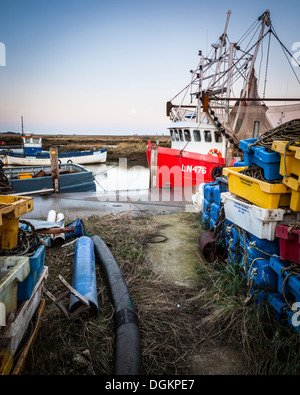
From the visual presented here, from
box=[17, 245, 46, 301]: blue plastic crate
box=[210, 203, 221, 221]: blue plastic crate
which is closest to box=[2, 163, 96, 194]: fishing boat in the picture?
box=[210, 203, 221, 221]: blue plastic crate

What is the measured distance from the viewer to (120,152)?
3928cm

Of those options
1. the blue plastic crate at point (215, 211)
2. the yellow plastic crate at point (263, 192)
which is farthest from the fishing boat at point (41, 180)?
the yellow plastic crate at point (263, 192)

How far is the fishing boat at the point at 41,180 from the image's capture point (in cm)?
1020

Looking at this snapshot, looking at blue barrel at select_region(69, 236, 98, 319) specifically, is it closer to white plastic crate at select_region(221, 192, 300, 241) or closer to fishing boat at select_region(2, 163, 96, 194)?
white plastic crate at select_region(221, 192, 300, 241)

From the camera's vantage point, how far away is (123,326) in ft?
8.03

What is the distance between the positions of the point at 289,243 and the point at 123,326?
1.77m

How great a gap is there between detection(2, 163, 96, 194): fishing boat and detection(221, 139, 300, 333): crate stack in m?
8.60

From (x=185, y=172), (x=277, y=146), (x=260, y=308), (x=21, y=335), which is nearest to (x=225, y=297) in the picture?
(x=260, y=308)

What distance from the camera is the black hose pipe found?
204cm

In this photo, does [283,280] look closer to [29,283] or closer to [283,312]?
[283,312]

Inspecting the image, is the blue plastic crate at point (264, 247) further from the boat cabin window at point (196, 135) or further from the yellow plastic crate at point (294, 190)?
the boat cabin window at point (196, 135)

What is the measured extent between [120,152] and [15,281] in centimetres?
3828
